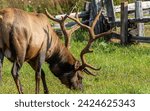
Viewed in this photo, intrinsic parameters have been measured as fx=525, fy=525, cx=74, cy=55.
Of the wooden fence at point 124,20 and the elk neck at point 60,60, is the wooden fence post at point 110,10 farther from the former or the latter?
the elk neck at point 60,60

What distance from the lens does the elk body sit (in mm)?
8188

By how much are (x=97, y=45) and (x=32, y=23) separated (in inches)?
237

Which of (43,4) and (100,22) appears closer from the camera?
(100,22)

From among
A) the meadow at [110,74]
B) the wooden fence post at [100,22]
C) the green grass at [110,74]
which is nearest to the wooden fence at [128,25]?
the meadow at [110,74]

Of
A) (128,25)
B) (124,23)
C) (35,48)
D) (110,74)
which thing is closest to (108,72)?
(110,74)

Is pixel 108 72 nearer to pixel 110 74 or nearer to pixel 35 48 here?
pixel 110 74

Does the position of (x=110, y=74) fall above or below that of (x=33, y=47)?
below

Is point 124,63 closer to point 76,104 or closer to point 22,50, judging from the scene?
point 22,50

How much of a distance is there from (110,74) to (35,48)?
277 centimetres

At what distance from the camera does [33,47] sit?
8492mm

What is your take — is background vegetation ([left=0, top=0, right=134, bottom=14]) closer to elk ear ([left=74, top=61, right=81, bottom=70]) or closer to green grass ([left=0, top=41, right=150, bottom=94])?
green grass ([left=0, top=41, right=150, bottom=94])

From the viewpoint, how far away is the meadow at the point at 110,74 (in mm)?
9422

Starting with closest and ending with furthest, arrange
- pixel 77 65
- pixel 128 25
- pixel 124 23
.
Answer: pixel 77 65
pixel 124 23
pixel 128 25

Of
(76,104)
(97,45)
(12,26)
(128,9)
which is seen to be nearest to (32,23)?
(12,26)
